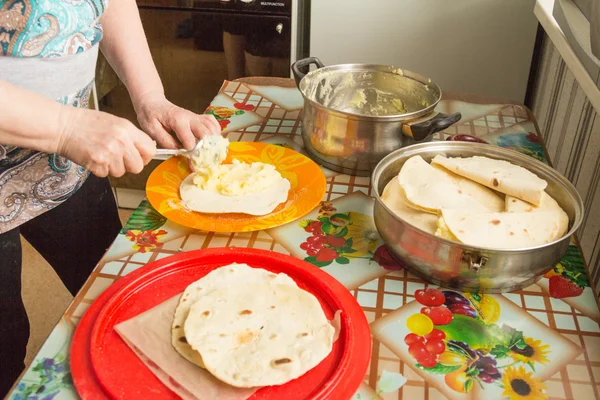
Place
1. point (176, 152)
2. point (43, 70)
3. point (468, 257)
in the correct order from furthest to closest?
1. point (176, 152)
2. point (43, 70)
3. point (468, 257)

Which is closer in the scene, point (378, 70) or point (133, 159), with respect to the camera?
point (133, 159)

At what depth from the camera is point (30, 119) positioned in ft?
3.14

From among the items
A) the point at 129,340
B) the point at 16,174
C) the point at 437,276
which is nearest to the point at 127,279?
the point at 129,340

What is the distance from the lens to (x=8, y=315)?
122cm

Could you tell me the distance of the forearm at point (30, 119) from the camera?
3.05ft

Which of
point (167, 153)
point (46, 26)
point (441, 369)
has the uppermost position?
point (46, 26)

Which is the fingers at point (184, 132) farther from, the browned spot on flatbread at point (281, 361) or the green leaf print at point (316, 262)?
the browned spot on flatbread at point (281, 361)

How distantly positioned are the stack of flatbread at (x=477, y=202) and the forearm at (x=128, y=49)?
2.12 feet

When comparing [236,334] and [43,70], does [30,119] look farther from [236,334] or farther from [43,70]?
[236,334]

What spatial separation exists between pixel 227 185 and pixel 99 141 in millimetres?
286

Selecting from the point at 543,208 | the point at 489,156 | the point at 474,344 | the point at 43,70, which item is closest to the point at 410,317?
the point at 474,344

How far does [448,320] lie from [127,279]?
0.53 meters

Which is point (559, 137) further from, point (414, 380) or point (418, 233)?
point (414, 380)

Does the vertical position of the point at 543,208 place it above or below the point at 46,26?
below
